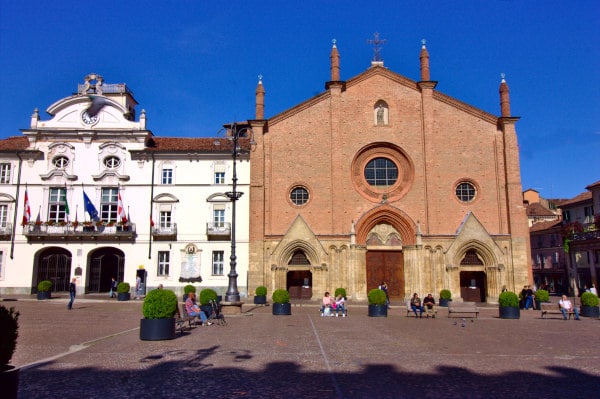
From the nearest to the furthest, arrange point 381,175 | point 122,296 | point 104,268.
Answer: point 122,296 → point 381,175 → point 104,268

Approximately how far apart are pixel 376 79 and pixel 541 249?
1571 inches

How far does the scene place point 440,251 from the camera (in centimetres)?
3534

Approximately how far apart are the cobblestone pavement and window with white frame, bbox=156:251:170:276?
1772 cm

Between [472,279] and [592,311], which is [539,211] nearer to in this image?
[472,279]

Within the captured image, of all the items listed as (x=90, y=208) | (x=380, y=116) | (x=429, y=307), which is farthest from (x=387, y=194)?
(x=90, y=208)

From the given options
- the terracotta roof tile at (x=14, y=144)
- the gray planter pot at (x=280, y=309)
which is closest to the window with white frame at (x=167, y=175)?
the terracotta roof tile at (x=14, y=144)

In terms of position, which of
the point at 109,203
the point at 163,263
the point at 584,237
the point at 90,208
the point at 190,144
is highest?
the point at 190,144

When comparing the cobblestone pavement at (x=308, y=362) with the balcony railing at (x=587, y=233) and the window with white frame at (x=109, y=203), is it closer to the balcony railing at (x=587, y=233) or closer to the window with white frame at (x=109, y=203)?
the window with white frame at (x=109, y=203)

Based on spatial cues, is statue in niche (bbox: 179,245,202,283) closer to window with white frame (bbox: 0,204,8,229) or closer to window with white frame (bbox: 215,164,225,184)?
window with white frame (bbox: 215,164,225,184)

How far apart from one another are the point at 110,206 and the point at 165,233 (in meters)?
5.23

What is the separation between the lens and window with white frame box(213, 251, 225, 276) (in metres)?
36.5

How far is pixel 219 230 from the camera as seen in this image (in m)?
36.2

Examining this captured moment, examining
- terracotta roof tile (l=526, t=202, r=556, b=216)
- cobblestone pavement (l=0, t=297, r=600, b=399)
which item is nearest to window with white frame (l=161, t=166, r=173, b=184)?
cobblestone pavement (l=0, t=297, r=600, b=399)

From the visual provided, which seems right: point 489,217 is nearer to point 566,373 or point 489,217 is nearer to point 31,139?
point 566,373
